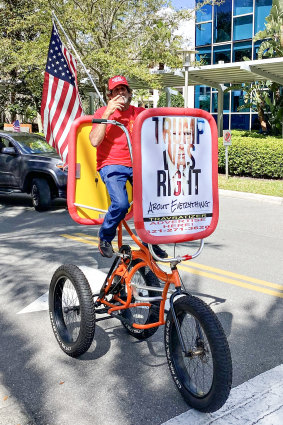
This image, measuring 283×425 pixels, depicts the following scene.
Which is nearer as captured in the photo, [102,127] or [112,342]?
[102,127]

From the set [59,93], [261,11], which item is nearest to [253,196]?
[59,93]

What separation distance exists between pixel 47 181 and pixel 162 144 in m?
8.59

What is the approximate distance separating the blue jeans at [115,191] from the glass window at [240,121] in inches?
1211

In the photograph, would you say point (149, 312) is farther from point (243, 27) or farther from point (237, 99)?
point (243, 27)

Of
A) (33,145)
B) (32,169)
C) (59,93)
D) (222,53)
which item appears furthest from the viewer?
(222,53)

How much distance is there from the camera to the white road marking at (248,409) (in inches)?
115

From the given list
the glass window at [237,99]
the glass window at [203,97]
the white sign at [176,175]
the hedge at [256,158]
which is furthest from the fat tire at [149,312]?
the glass window at [203,97]

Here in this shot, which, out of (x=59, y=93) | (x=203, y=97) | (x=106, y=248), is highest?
(x=203, y=97)

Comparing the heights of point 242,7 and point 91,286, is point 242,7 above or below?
above

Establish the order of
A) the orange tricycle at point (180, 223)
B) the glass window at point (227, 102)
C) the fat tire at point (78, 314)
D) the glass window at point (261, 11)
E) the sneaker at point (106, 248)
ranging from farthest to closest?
1. the glass window at point (227, 102)
2. the glass window at point (261, 11)
3. the sneaker at point (106, 248)
4. the fat tire at point (78, 314)
5. the orange tricycle at point (180, 223)

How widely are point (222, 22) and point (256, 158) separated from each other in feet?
65.6

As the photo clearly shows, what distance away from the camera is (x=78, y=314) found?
3.84 meters

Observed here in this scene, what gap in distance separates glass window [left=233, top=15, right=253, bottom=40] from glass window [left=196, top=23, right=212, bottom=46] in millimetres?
2162

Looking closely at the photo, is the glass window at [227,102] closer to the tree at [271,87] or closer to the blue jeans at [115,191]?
the tree at [271,87]
